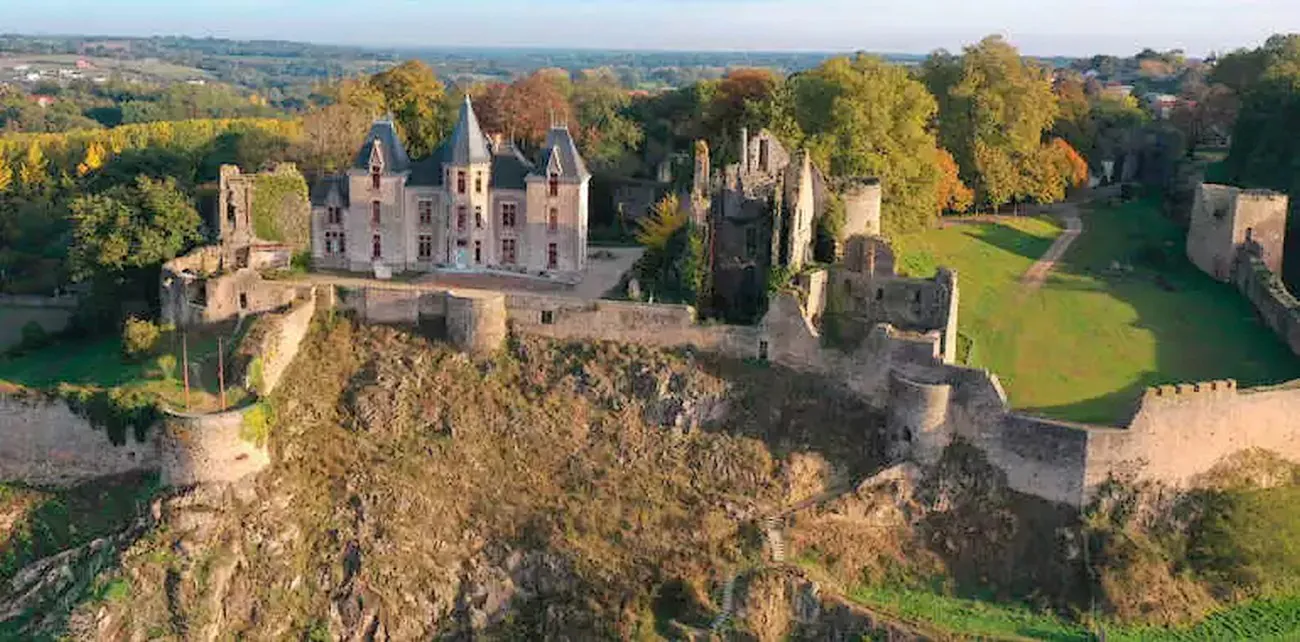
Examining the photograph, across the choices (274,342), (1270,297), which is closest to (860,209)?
(1270,297)

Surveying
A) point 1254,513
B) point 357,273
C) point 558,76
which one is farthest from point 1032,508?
point 558,76

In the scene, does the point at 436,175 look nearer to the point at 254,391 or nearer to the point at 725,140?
the point at 254,391

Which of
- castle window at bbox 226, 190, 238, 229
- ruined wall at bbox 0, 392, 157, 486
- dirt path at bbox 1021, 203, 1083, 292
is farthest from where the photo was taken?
dirt path at bbox 1021, 203, 1083, 292

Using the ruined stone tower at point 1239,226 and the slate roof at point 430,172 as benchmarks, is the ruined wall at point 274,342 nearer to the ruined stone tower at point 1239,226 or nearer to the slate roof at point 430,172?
the slate roof at point 430,172

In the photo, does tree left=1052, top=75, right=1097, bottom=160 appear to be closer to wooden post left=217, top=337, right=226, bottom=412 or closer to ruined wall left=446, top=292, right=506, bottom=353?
ruined wall left=446, top=292, right=506, bottom=353

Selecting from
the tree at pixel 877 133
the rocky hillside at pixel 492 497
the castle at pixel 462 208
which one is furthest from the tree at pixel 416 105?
the rocky hillside at pixel 492 497

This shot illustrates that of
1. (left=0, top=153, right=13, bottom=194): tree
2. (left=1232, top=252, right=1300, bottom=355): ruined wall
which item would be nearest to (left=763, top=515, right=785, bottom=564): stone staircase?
(left=1232, top=252, right=1300, bottom=355): ruined wall

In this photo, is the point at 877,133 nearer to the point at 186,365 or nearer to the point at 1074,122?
the point at 1074,122
